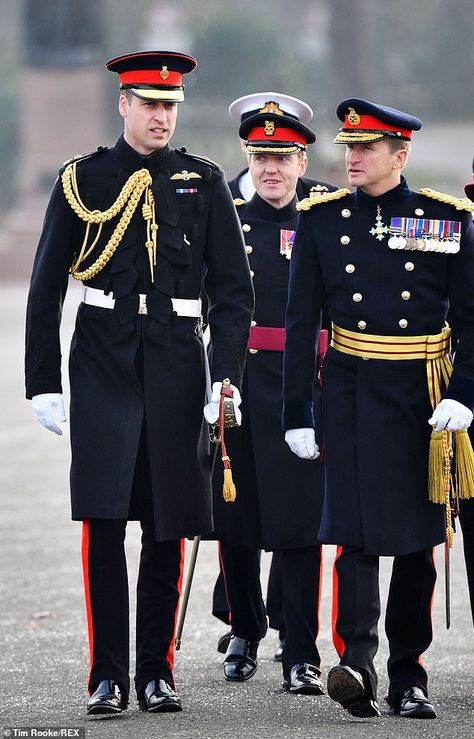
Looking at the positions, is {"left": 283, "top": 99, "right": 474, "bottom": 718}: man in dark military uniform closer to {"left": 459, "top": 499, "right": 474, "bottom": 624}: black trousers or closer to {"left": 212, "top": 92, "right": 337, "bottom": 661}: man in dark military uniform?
{"left": 459, "top": 499, "right": 474, "bottom": 624}: black trousers

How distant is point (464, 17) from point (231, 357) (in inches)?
1787

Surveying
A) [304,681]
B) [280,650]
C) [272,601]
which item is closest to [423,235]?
[304,681]

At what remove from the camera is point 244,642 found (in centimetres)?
626

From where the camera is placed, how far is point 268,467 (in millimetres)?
6125

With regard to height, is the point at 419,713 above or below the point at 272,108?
below

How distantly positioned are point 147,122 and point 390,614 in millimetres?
1645

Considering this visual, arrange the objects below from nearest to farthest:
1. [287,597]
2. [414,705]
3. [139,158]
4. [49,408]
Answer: [414,705] → [49,408] → [139,158] → [287,597]

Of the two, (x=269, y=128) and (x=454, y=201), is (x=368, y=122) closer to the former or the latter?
(x=454, y=201)

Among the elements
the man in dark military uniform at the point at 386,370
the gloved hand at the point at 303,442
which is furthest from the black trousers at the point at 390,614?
the gloved hand at the point at 303,442

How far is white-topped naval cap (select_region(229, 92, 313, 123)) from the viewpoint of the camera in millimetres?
6605

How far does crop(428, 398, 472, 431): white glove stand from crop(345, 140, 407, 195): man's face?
0.70 metres

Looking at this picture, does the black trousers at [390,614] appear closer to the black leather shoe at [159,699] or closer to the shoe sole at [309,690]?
the shoe sole at [309,690]

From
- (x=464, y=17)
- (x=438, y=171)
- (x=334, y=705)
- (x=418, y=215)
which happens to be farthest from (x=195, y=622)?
(x=464, y=17)

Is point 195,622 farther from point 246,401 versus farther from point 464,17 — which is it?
point 464,17
